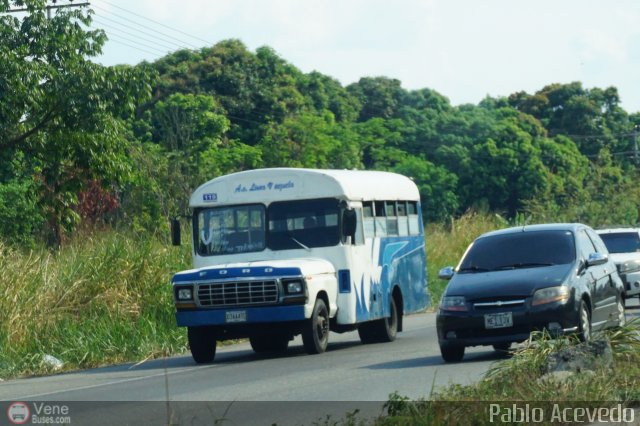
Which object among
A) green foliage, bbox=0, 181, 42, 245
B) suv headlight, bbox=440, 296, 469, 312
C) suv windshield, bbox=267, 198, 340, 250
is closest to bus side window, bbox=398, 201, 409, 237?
suv windshield, bbox=267, 198, 340, 250

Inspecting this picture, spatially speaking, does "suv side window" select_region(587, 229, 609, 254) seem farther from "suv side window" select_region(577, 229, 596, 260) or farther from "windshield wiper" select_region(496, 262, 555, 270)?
"windshield wiper" select_region(496, 262, 555, 270)

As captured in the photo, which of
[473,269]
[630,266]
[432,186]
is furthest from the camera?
[432,186]

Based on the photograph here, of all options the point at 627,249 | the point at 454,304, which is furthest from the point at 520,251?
the point at 627,249

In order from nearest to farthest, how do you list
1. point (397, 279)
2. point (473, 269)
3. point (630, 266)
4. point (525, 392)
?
point (525, 392)
point (473, 269)
point (397, 279)
point (630, 266)

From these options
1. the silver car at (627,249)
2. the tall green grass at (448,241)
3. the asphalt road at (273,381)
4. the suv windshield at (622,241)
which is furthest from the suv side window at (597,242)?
the tall green grass at (448,241)

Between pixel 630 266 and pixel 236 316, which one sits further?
pixel 630 266

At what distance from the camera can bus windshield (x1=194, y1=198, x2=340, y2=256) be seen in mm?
20234

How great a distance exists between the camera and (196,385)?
15.5 metres

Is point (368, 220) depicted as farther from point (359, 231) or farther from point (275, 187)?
point (275, 187)

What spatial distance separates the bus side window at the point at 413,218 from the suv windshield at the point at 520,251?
7297mm

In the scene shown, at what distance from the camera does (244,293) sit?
18.7 m

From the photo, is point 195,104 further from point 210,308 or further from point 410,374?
point 410,374

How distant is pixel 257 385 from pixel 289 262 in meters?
4.06

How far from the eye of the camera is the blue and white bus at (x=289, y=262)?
18688 mm
